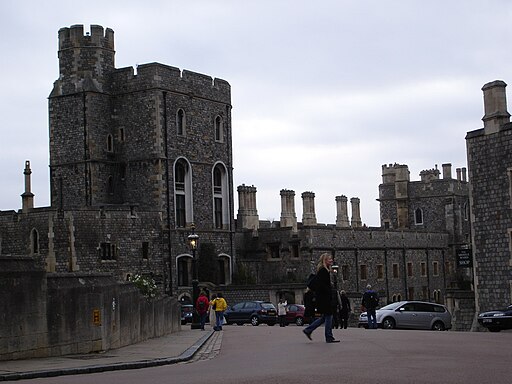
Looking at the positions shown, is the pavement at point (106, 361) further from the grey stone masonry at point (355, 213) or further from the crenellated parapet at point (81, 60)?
the grey stone masonry at point (355, 213)

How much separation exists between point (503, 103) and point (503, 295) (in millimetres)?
7716

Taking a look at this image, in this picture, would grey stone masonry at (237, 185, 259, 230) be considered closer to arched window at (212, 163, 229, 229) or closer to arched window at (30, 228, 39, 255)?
arched window at (212, 163, 229, 229)

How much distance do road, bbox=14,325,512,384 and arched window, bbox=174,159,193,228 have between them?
38115 millimetres

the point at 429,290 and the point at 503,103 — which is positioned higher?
the point at 503,103

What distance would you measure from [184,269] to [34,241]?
372 inches

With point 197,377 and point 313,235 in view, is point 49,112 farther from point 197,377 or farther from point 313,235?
point 197,377

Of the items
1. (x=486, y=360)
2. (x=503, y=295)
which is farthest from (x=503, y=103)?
(x=486, y=360)

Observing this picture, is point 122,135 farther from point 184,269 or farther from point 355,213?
point 355,213

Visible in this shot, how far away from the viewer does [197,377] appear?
13125mm

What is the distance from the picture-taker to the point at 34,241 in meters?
51.8

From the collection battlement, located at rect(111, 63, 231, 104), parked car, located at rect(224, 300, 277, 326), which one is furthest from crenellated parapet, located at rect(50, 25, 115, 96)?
parked car, located at rect(224, 300, 277, 326)

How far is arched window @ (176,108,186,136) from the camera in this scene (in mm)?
57406

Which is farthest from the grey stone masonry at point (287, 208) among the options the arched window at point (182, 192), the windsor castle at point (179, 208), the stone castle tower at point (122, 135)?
the arched window at point (182, 192)

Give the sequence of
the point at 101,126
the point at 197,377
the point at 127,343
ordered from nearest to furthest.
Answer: the point at 197,377 → the point at 127,343 → the point at 101,126
